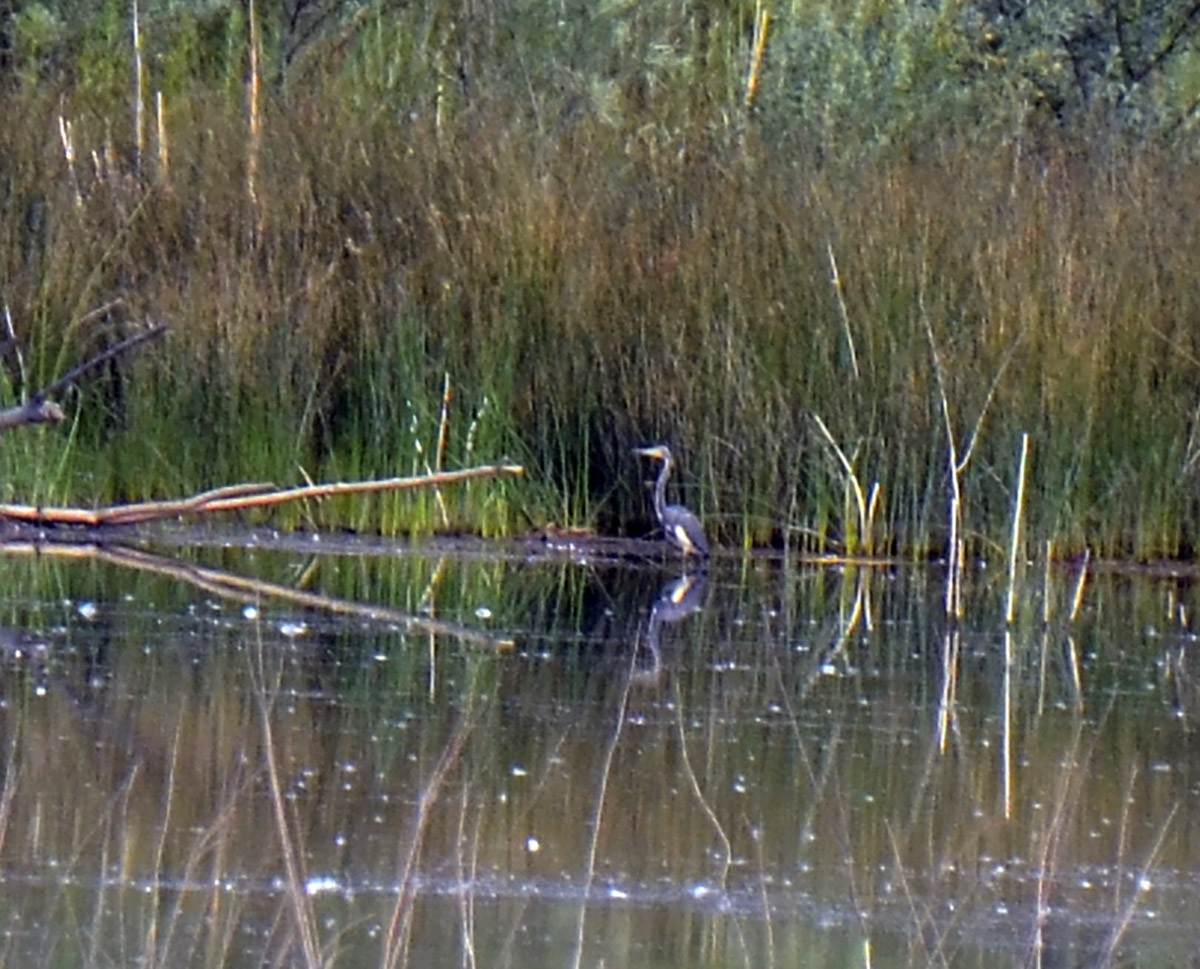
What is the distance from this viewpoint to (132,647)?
6141 mm

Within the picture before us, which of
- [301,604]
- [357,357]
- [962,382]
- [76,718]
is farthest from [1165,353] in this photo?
[76,718]

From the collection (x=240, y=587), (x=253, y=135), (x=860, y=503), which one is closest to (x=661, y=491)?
(x=860, y=503)

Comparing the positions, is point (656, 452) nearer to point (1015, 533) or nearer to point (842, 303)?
point (842, 303)

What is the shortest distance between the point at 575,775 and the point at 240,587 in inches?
106

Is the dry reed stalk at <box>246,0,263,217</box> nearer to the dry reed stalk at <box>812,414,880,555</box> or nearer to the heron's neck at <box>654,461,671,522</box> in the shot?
the heron's neck at <box>654,461,671,522</box>

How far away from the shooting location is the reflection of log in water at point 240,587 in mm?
6770

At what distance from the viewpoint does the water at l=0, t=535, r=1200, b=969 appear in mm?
3814

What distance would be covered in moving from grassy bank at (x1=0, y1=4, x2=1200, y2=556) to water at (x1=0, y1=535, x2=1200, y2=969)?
1.10 metres

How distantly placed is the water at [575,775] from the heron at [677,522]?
0.63 metres

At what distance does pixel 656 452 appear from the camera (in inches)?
340

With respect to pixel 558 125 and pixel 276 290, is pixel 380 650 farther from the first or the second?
pixel 558 125

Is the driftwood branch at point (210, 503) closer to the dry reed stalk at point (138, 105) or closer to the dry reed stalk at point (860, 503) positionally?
the dry reed stalk at point (860, 503)

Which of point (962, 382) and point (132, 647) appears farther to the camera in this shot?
point (962, 382)

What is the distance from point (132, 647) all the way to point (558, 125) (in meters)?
4.87
